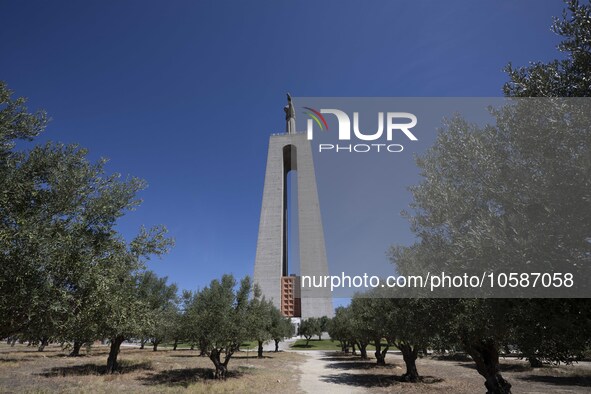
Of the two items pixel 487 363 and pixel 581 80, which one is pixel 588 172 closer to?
pixel 581 80

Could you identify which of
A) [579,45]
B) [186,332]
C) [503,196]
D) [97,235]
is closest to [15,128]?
[97,235]

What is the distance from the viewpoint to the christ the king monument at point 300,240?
10269 cm

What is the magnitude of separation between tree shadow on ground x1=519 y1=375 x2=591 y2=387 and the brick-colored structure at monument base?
72.1 m

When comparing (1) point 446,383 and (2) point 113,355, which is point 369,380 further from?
(2) point 113,355

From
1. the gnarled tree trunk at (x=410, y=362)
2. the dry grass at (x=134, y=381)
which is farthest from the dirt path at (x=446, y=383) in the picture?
the dry grass at (x=134, y=381)

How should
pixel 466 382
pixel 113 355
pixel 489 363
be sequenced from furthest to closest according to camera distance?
pixel 113 355, pixel 466 382, pixel 489 363

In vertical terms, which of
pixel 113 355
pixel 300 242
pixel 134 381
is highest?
pixel 300 242

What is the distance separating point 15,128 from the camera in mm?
11406

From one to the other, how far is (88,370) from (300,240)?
78.5 m

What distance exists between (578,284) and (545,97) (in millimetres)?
4661

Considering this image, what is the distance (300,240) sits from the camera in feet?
357

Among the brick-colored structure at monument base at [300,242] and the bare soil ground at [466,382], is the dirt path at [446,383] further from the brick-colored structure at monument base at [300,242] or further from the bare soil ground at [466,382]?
the brick-colored structure at monument base at [300,242]

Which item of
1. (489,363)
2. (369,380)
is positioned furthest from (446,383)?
(489,363)

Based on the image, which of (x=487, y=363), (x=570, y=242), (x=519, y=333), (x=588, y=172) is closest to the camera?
(x=588, y=172)
